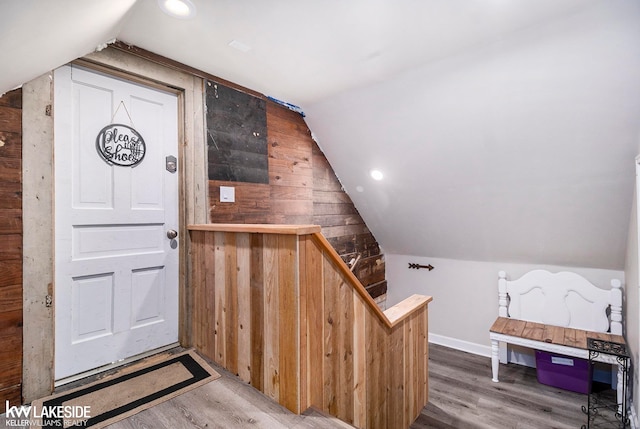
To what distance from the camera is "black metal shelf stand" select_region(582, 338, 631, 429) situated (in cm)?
237

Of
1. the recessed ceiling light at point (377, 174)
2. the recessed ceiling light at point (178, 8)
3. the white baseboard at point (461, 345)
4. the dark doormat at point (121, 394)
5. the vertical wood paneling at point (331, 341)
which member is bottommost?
the white baseboard at point (461, 345)

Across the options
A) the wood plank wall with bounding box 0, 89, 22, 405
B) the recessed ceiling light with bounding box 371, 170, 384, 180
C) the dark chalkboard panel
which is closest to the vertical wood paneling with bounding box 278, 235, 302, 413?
the dark chalkboard panel

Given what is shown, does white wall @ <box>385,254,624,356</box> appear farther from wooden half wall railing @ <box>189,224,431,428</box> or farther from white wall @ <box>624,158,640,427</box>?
wooden half wall railing @ <box>189,224,431,428</box>

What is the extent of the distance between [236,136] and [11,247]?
1.53m

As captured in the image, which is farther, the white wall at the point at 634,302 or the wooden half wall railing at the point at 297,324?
the white wall at the point at 634,302

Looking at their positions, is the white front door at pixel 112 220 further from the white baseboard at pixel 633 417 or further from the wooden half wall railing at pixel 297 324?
the white baseboard at pixel 633 417

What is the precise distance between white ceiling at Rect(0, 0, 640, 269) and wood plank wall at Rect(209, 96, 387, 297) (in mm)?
209

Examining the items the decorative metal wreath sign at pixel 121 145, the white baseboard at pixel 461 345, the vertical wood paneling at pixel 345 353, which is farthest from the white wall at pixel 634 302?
the decorative metal wreath sign at pixel 121 145

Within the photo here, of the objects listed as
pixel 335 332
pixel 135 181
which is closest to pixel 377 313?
pixel 335 332

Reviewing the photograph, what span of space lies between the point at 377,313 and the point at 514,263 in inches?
92.6

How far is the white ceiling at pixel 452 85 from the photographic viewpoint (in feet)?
5.30

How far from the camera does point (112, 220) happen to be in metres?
1.96

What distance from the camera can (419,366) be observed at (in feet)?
8.01

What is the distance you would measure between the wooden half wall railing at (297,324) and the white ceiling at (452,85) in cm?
114
